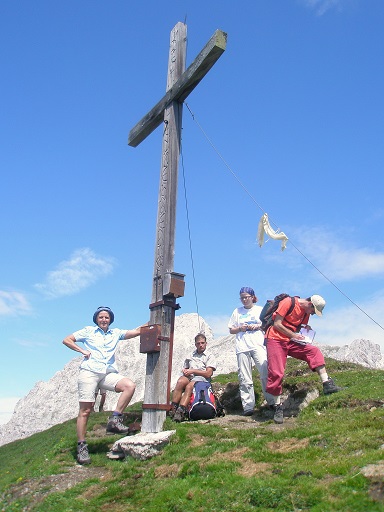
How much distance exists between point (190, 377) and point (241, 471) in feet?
15.8

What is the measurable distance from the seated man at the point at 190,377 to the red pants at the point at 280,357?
1.83 meters

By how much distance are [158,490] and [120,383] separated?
9.56 ft

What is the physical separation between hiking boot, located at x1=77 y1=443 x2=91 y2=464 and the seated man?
2186 millimetres

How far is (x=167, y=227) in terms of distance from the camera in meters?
11.5

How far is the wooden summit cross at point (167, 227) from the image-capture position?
10.7 meters

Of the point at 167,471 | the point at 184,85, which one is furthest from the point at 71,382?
the point at 167,471

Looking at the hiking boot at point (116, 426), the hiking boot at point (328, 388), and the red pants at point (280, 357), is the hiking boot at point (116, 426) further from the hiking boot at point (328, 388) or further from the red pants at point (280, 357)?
the hiking boot at point (328, 388)

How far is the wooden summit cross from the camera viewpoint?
10.7 meters

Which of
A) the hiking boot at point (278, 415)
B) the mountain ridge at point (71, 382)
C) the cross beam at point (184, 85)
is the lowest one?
the hiking boot at point (278, 415)

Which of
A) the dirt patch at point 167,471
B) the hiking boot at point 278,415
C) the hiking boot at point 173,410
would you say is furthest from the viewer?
the hiking boot at point 173,410

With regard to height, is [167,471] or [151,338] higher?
[151,338]

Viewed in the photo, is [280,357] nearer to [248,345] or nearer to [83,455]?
[248,345]

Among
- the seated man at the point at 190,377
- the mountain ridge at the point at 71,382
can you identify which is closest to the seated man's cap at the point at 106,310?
the seated man at the point at 190,377

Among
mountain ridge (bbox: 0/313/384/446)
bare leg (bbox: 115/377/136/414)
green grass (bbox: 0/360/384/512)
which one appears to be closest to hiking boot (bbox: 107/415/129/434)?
bare leg (bbox: 115/377/136/414)
